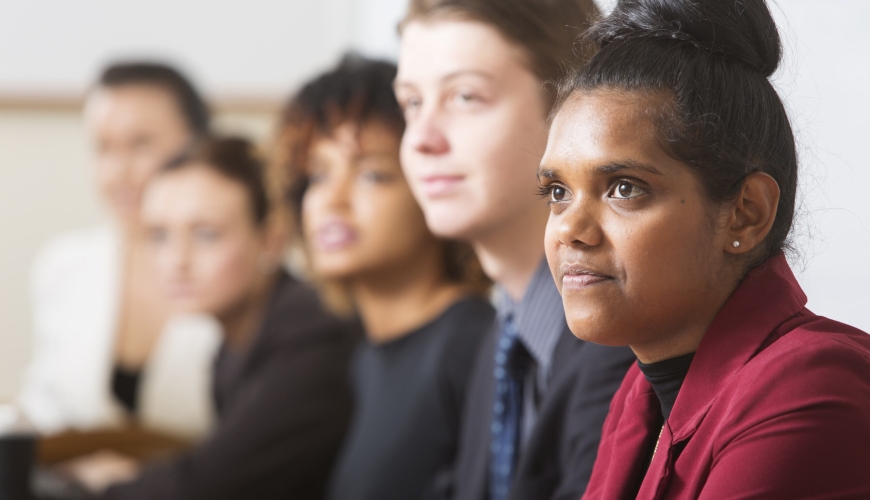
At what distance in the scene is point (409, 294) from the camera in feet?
3.32

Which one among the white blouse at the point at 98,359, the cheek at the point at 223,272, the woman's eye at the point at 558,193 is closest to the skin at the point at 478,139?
the woman's eye at the point at 558,193

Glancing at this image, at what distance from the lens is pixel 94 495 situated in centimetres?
117

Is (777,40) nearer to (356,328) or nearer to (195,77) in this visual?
(356,328)

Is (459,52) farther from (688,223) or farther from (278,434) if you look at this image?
(278,434)

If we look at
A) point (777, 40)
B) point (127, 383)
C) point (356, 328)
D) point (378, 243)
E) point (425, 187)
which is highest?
point (777, 40)

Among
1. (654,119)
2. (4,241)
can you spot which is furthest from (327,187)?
(4,241)

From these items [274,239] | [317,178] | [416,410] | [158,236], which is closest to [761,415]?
[416,410]

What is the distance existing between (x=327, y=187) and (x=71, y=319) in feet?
2.78

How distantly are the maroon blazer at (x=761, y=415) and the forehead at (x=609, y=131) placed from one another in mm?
75

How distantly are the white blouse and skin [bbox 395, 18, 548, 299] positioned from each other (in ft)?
2.67

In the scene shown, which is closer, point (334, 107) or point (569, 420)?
point (569, 420)

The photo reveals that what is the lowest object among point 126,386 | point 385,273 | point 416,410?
point 126,386

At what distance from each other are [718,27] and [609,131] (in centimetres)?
7

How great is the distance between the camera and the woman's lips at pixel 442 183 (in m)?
0.67
